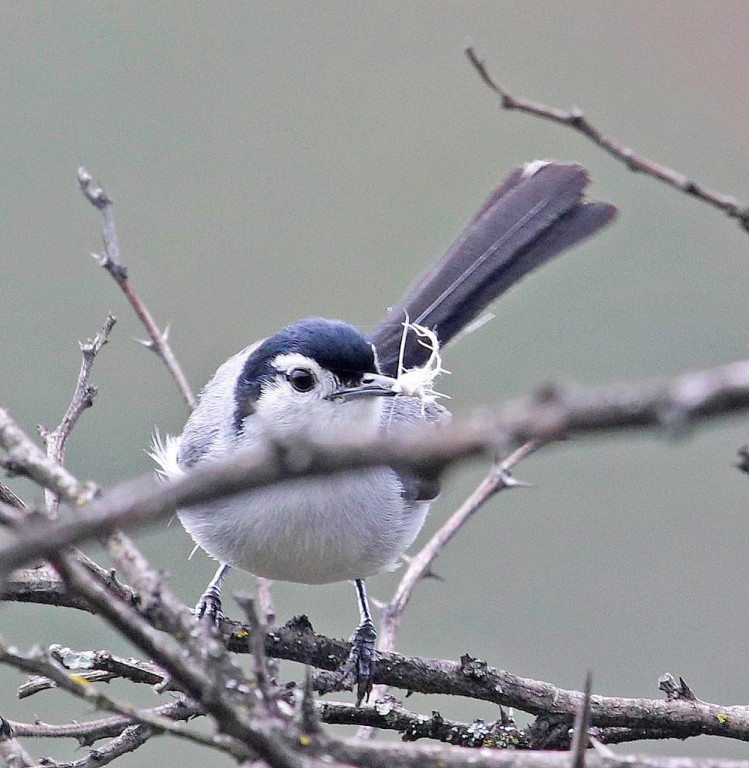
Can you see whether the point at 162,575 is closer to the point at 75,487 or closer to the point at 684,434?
the point at 75,487

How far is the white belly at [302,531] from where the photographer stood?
10.1 ft

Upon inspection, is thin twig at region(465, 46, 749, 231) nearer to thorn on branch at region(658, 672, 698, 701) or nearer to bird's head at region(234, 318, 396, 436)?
thorn on branch at region(658, 672, 698, 701)

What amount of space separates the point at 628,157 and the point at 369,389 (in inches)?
72.5

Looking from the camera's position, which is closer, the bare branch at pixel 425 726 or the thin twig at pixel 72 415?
the bare branch at pixel 425 726

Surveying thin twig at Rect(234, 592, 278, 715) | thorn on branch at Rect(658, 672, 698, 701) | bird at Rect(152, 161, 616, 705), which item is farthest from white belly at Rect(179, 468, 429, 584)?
thin twig at Rect(234, 592, 278, 715)

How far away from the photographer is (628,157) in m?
1.45

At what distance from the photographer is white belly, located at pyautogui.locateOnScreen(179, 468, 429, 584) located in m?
3.09

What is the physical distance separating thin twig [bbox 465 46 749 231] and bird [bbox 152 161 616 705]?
1.09 metres

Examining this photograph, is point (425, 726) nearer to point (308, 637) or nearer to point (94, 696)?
point (308, 637)

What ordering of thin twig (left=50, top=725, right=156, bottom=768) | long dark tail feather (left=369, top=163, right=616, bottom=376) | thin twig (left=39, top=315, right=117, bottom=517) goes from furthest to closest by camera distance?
1. long dark tail feather (left=369, top=163, right=616, bottom=376)
2. thin twig (left=39, top=315, right=117, bottom=517)
3. thin twig (left=50, top=725, right=156, bottom=768)

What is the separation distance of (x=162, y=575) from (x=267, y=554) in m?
1.86

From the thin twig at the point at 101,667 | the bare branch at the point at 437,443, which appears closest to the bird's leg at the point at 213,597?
the thin twig at the point at 101,667

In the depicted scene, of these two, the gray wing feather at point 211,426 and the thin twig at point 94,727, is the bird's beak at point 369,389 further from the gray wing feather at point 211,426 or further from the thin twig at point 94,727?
the thin twig at point 94,727

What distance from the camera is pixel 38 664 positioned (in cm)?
132
